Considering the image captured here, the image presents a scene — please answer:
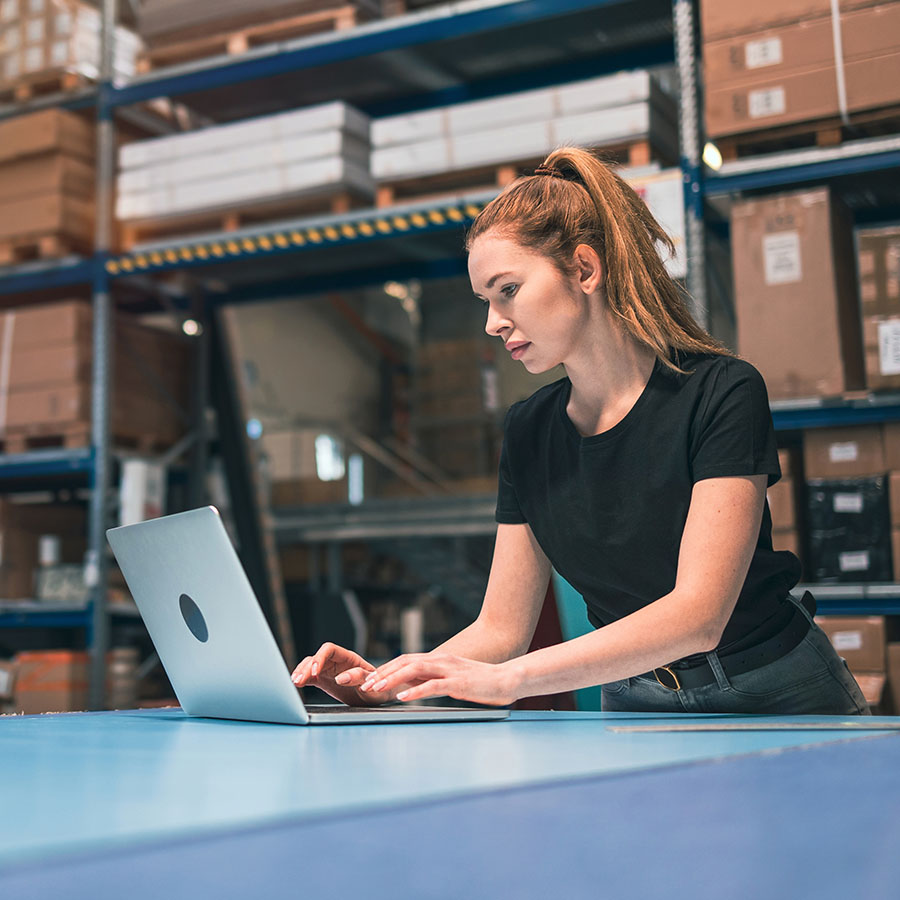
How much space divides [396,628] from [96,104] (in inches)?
223

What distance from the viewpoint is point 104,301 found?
5.59 meters

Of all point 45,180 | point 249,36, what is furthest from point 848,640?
point 45,180

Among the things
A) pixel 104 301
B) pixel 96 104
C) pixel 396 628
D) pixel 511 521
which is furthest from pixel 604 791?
pixel 396 628

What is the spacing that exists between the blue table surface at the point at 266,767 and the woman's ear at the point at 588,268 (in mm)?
Result: 801

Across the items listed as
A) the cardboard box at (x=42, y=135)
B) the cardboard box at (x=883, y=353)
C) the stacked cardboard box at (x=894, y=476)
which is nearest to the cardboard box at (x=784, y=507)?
the stacked cardboard box at (x=894, y=476)

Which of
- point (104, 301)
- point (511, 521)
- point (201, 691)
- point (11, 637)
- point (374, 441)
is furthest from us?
point (374, 441)

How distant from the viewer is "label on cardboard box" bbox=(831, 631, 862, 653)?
368 cm

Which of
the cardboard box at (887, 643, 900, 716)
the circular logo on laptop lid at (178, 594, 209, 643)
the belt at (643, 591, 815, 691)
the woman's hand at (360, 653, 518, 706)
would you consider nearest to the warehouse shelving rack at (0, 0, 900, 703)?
the cardboard box at (887, 643, 900, 716)

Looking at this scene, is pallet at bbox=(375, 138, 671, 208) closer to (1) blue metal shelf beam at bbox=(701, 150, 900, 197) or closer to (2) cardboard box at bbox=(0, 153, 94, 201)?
Result: (1) blue metal shelf beam at bbox=(701, 150, 900, 197)

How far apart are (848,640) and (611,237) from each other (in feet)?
7.64

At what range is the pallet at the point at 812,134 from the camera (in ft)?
12.9

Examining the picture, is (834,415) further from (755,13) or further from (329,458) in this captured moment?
(329,458)

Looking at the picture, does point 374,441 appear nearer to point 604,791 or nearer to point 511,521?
point 511,521

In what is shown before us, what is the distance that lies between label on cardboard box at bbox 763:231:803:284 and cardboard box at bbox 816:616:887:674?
1194 mm
